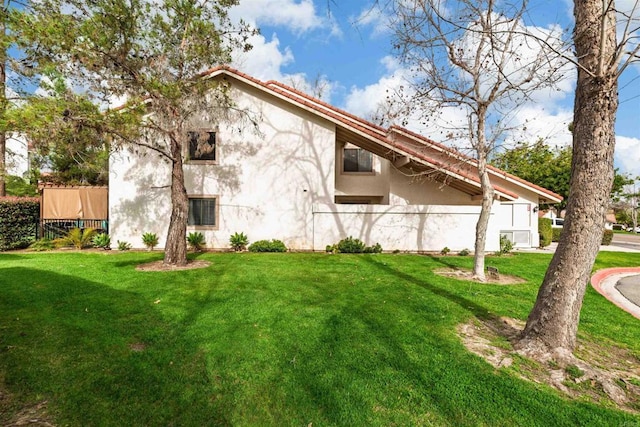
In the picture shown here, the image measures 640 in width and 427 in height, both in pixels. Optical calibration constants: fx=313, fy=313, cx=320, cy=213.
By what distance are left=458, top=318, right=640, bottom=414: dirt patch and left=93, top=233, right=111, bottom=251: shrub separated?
13.6m

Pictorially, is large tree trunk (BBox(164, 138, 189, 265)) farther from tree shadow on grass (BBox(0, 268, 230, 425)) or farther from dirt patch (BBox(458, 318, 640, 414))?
dirt patch (BBox(458, 318, 640, 414))

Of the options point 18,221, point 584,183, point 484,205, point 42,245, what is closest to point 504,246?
point 484,205

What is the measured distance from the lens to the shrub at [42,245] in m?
12.8

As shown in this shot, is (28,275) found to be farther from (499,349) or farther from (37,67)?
(499,349)

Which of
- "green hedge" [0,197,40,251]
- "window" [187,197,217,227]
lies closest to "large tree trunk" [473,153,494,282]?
"window" [187,197,217,227]

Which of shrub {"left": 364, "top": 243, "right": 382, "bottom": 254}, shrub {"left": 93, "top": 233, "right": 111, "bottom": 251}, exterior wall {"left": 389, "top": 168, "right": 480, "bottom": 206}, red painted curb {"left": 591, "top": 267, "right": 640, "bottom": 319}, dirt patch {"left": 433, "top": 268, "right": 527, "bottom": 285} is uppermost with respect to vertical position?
exterior wall {"left": 389, "top": 168, "right": 480, "bottom": 206}

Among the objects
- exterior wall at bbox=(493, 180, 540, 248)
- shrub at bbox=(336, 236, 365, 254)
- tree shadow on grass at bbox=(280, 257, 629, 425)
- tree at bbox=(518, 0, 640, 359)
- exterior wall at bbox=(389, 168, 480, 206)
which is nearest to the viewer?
tree shadow on grass at bbox=(280, 257, 629, 425)

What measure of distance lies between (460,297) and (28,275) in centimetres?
1045

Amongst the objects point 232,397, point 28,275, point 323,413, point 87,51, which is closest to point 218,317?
point 232,397

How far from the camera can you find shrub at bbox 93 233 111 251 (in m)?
12.8

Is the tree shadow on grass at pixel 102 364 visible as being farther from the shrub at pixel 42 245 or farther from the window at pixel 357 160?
the window at pixel 357 160

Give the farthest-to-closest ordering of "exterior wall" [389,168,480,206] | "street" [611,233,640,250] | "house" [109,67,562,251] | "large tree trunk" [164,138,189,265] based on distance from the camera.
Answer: "street" [611,233,640,250] → "exterior wall" [389,168,480,206] → "house" [109,67,562,251] → "large tree trunk" [164,138,189,265]

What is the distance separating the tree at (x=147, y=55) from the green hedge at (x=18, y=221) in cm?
823

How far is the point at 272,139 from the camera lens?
13.5 metres
